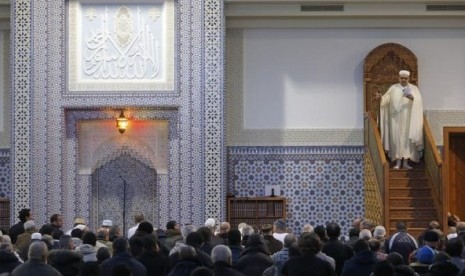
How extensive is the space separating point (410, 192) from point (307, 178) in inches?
84.0

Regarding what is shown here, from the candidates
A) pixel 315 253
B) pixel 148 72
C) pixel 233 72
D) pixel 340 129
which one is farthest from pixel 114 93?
pixel 315 253

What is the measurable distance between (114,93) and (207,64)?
71.1 inches

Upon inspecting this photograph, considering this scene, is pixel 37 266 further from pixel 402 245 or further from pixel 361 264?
pixel 402 245

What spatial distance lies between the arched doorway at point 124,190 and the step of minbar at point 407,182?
4447 millimetres

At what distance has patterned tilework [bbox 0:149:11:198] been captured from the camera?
71.4 ft

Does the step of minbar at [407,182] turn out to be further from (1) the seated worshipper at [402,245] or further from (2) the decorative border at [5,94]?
(2) the decorative border at [5,94]

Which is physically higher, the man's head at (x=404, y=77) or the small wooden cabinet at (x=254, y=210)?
the man's head at (x=404, y=77)

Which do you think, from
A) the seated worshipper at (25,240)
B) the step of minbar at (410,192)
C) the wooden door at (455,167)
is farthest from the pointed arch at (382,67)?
the seated worshipper at (25,240)

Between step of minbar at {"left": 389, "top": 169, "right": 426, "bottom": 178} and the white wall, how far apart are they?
140 cm

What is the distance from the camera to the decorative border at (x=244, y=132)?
21.9m

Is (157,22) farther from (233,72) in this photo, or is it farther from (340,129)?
(340,129)

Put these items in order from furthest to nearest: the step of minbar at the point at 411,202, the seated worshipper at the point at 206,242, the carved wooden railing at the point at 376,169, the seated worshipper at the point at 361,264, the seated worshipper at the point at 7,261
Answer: the step of minbar at the point at 411,202 < the carved wooden railing at the point at 376,169 < the seated worshipper at the point at 206,242 < the seated worshipper at the point at 7,261 < the seated worshipper at the point at 361,264

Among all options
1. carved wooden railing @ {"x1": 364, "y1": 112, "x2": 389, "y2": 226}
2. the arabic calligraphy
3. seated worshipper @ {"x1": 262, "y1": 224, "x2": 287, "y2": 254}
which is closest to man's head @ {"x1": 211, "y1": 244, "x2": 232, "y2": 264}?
seated worshipper @ {"x1": 262, "y1": 224, "x2": 287, "y2": 254}

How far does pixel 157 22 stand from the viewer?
838 inches
